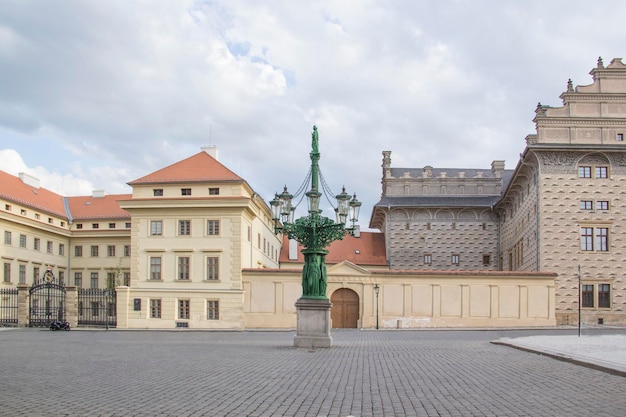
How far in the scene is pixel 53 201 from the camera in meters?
60.0

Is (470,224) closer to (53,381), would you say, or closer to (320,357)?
(320,357)

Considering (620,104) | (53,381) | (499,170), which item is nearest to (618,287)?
(620,104)

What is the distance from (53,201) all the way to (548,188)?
39917 millimetres

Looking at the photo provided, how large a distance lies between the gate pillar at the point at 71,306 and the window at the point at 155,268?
449 centimetres

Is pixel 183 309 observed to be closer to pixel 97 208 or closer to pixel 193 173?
pixel 193 173

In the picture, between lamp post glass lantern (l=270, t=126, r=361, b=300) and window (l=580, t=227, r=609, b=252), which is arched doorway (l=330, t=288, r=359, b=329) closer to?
window (l=580, t=227, r=609, b=252)

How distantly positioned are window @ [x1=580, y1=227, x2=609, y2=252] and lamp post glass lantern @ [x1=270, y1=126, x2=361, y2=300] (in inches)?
936

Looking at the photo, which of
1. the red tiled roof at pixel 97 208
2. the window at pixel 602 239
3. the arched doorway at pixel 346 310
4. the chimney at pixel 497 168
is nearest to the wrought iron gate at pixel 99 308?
the red tiled roof at pixel 97 208

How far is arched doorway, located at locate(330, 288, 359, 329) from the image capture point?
140 feet

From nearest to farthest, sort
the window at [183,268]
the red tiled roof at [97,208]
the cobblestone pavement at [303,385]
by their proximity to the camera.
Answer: the cobblestone pavement at [303,385], the window at [183,268], the red tiled roof at [97,208]

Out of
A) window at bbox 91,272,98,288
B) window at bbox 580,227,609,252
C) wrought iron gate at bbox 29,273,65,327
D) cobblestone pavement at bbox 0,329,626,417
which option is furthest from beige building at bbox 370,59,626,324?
window at bbox 91,272,98,288

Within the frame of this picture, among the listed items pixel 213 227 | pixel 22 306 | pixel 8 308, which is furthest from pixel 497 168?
pixel 8 308

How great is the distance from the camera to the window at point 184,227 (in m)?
43.2

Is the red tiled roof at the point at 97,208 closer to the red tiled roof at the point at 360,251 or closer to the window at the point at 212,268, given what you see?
the red tiled roof at the point at 360,251
